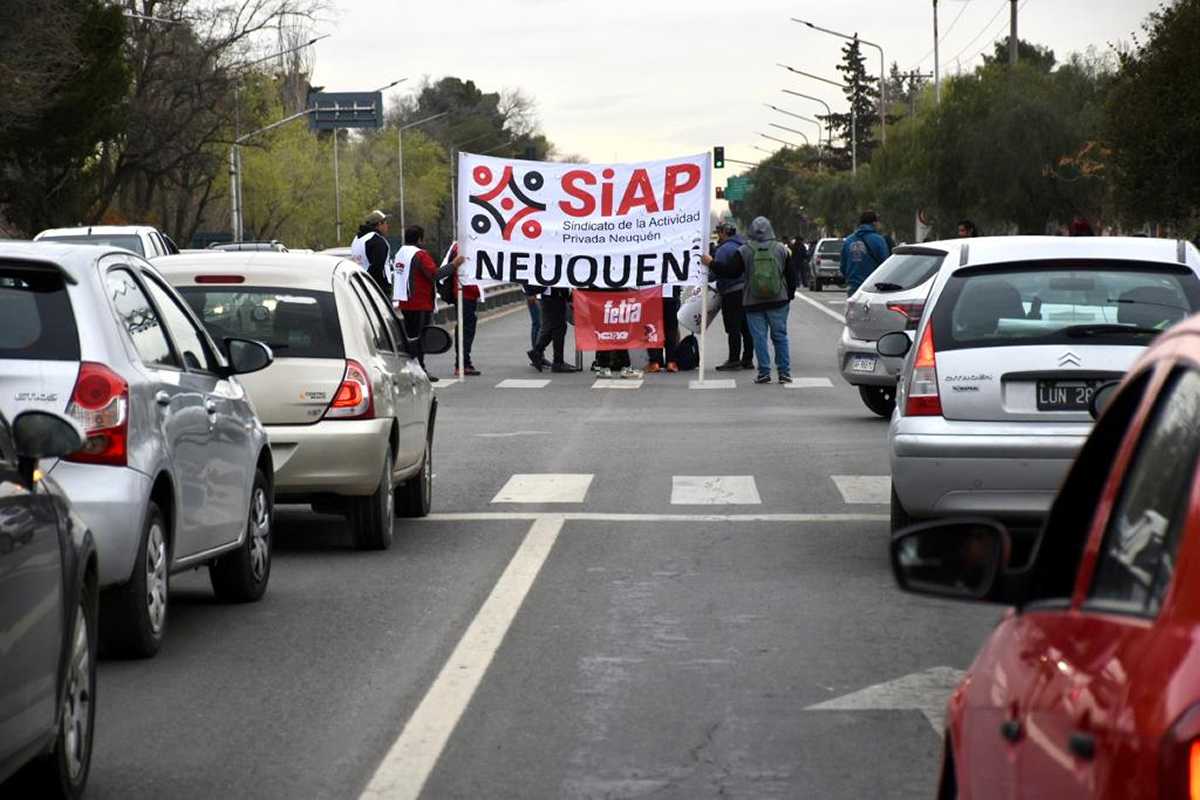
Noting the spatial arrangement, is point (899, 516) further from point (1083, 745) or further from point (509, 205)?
point (509, 205)

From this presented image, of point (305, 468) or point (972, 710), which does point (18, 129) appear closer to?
point (305, 468)

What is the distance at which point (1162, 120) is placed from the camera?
48.8 m

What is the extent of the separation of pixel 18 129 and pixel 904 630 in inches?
2145

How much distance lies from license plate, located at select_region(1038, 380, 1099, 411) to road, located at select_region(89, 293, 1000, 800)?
3.76 ft

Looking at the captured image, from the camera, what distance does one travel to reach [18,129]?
61.2m

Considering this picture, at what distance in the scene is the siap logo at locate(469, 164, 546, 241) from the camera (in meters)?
29.8

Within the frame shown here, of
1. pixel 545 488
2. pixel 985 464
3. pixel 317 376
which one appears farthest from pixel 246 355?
pixel 545 488

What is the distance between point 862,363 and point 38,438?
16506mm

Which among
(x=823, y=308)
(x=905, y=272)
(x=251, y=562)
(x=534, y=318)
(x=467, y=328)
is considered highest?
(x=905, y=272)

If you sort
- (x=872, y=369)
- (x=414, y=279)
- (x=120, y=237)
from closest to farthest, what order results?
(x=872, y=369), (x=414, y=279), (x=120, y=237)

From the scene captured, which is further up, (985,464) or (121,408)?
(121,408)

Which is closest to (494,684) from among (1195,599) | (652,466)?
(1195,599)

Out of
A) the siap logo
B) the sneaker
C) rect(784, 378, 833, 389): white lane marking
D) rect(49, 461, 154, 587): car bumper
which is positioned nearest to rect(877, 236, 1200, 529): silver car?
rect(49, 461, 154, 587): car bumper

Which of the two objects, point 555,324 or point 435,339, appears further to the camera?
point 555,324
